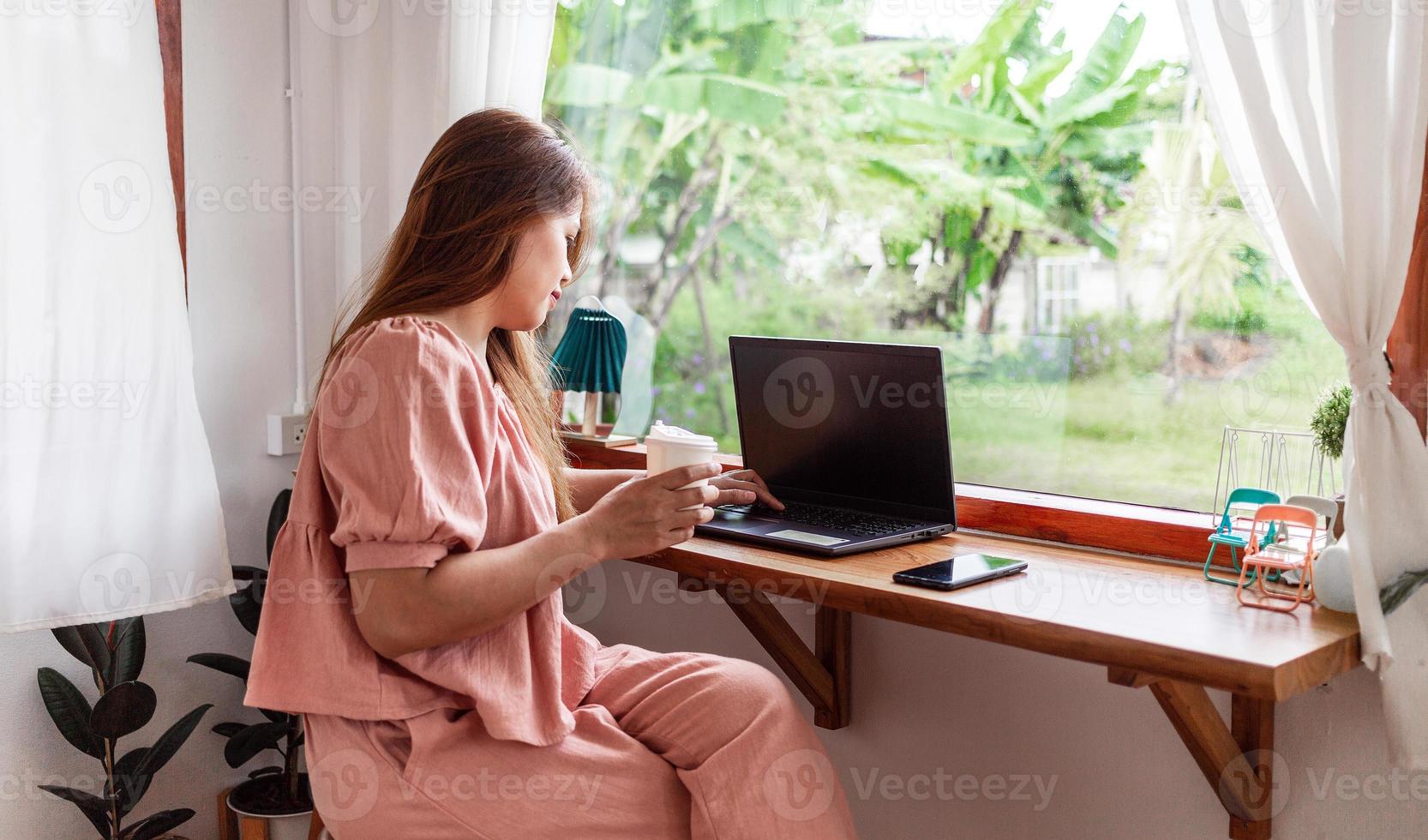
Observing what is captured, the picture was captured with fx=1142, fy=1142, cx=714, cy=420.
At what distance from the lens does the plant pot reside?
2.12 m

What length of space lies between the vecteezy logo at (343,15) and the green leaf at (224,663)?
1.24m

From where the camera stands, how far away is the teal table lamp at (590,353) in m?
2.15

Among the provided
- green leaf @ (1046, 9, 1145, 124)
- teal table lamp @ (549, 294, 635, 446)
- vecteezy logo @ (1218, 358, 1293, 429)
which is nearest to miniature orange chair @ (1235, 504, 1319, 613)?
vecteezy logo @ (1218, 358, 1293, 429)

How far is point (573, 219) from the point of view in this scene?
143 centimetres

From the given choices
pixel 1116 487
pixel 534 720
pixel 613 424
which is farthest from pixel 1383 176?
pixel 613 424

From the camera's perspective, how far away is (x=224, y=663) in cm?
209

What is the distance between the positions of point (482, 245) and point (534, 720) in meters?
0.55

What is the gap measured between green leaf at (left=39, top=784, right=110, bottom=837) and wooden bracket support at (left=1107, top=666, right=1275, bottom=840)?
1.70m

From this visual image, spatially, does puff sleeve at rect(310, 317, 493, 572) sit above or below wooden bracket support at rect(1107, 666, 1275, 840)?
above

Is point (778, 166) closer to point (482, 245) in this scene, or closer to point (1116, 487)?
point (1116, 487)
